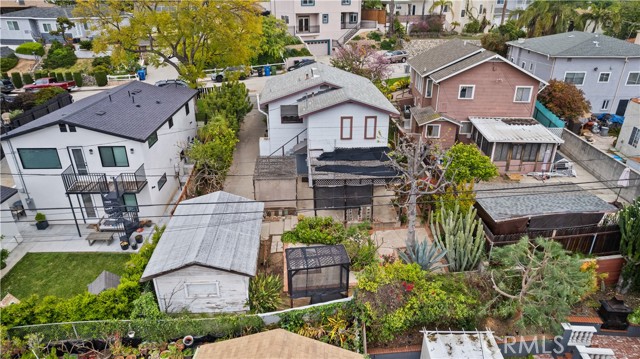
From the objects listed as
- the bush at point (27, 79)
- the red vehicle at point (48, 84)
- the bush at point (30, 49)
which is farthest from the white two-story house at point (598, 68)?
the bush at point (30, 49)

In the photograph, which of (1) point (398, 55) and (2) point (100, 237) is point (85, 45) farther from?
(2) point (100, 237)

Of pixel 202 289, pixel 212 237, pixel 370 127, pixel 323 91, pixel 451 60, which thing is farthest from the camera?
pixel 451 60

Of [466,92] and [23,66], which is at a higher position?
[466,92]

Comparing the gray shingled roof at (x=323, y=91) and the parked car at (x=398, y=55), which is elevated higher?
the gray shingled roof at (x=323, y=91)

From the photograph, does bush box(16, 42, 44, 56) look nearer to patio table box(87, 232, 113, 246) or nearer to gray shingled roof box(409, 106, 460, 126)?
patio table box(87, 232, 113, 246)

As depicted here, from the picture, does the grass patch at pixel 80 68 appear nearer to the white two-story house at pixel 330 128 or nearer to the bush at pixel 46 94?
the bush at pixel 46 94

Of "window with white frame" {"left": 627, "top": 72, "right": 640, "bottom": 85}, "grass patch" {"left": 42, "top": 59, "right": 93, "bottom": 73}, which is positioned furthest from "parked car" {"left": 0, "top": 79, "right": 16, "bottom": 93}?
"window with white frame" {"left": 627, "top": 72, "right": 640, "bottom": 85}

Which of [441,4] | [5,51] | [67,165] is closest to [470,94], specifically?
[67,165]
